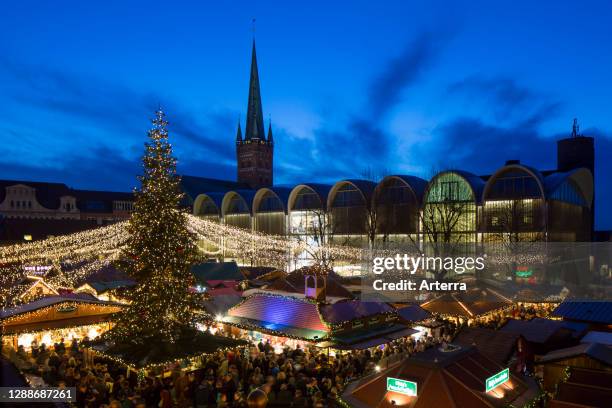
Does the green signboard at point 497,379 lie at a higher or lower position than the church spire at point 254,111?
lower

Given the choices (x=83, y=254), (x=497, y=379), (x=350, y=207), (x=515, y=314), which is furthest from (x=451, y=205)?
(x=497, y=379)

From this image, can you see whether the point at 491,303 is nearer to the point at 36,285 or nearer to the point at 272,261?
the point at 36,285

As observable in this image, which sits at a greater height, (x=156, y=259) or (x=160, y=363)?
(x=156, y=259)

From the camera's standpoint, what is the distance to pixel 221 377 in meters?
10.9

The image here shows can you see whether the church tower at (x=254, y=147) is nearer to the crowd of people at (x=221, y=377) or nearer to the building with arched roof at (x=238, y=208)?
the building with arched roof at (x=238, y=208)

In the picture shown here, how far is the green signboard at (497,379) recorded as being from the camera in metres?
6.77

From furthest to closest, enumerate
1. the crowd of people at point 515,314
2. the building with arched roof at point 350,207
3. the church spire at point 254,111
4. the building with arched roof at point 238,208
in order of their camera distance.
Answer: the church spire at point 254,111 → the building with arched roof at point 238,208 → the building with arched roof at point 350,207 → the crowd of people at point 515,314

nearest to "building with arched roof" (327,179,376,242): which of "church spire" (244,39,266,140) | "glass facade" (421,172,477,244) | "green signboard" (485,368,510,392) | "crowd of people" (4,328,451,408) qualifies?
"glass facade" (421,172,477,244)

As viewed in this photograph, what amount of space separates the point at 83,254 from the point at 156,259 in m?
20.4

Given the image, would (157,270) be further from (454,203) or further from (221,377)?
(454,203)

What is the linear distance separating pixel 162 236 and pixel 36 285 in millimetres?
9514

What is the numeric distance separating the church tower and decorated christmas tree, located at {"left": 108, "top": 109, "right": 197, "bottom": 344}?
69.8 m

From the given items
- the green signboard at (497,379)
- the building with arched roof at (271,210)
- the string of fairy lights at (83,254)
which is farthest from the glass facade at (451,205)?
the green signboard at (497,379)

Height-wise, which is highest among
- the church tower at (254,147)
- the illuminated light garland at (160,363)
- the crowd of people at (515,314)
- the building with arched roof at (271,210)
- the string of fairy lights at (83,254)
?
the church tower at (254,147)
